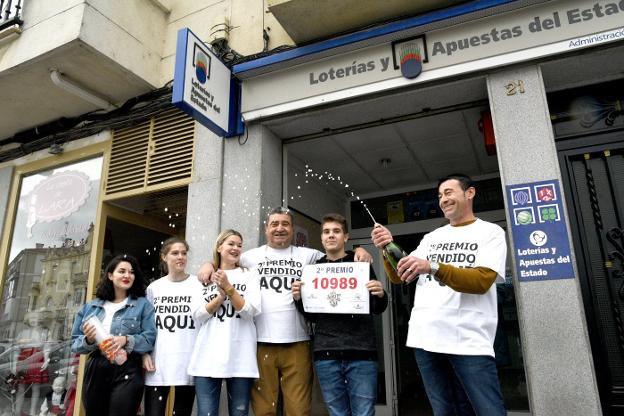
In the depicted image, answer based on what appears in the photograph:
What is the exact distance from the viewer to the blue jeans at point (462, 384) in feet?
8.80

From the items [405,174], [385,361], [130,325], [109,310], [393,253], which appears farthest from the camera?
[405,174]

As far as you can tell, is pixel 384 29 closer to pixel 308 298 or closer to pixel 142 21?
pixel 308 298

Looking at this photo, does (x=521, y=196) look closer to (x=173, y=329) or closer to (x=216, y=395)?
(x=216, y=395)

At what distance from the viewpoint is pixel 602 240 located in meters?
3.93

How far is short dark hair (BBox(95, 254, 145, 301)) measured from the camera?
3848mm

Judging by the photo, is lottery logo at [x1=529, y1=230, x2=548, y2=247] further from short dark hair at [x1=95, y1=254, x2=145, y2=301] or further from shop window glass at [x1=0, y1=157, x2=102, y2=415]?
shop window glass at [x1=0, y1=157, x2=102, y2=415]

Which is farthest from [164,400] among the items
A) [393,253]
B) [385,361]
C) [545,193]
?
[385,361]

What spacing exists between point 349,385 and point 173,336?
5.00ft

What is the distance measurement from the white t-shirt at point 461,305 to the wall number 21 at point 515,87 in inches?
69.9

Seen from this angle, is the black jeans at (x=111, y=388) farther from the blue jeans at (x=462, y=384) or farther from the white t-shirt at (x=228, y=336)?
the blue jeans at (x=462, y=384)

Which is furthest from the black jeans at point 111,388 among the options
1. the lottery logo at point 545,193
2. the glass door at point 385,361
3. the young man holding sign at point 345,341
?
the glass door at point 385,361

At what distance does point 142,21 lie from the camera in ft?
20.1

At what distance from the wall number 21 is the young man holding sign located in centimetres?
223

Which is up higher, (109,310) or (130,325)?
(109,310)
